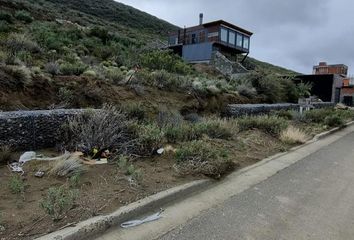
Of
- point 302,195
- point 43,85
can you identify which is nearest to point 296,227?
point 302,195

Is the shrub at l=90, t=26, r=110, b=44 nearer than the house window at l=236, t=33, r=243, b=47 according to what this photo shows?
Yes

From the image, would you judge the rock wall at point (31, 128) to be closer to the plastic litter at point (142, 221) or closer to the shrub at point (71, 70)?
the plastic litter at point (142, 221)

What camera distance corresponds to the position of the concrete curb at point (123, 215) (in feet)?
12.1

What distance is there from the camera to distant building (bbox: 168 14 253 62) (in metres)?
36.2

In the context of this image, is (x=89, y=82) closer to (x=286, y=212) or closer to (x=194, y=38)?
(x=286, y=212)

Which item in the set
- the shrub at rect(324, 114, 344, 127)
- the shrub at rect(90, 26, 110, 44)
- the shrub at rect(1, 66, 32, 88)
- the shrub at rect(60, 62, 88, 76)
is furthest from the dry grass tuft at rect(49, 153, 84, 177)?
the shrub at rect(90, 26, 110, 44)

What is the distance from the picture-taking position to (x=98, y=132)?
6.68m

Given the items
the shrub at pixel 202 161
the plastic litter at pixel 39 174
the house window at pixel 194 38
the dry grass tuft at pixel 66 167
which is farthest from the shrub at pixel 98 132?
the house window at pixel 194 38

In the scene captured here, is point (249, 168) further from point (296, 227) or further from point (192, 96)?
point (192, 96)

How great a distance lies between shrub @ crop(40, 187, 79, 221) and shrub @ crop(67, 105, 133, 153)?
2232mm

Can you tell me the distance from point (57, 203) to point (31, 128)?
2876mm

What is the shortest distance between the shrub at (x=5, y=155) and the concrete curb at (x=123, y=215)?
250 cm

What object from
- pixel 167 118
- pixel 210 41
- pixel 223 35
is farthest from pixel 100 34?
pixel 167 118

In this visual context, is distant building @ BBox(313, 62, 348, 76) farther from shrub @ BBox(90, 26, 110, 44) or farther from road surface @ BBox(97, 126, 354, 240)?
road surface @ BBox(97, 126, 354, 240)
